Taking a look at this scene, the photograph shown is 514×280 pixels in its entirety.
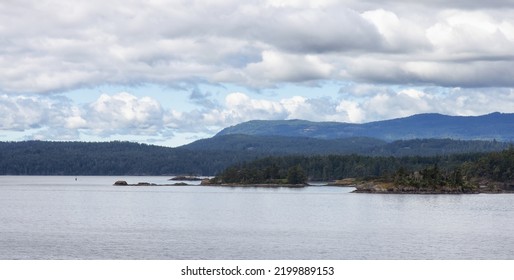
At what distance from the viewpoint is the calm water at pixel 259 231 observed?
87.8m

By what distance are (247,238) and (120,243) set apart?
15770mm

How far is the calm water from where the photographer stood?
87.8 meters

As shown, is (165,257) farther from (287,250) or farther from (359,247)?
(359,247)

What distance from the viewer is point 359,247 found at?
93375mm

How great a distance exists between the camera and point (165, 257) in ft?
274

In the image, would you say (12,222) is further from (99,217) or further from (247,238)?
(247,238)

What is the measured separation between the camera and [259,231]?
114 meters
